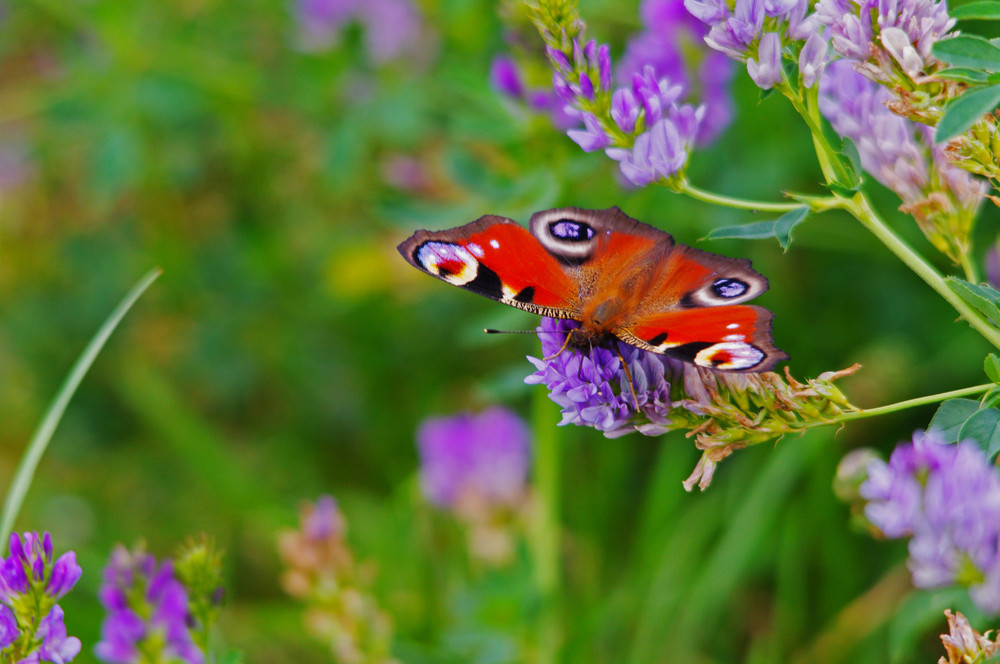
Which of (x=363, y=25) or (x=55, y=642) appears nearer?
(x=55, y=642)

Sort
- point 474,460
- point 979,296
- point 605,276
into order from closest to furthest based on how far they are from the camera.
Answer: point 979,296, point 605,276, point 474,460

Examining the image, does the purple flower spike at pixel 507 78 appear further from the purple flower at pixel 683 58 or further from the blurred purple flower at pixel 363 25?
the blurred purple flower at pixel 363 25

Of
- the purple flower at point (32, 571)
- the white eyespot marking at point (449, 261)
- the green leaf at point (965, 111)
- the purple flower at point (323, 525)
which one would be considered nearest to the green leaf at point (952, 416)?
the green leaf at point (965, 111)

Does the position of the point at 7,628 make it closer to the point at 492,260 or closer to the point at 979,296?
the point at 492,260

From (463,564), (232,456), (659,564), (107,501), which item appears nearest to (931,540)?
(659,564)

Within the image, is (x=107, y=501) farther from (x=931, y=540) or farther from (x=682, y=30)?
(x=931, y=540)

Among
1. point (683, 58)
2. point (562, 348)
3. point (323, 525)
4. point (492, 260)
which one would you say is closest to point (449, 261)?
point (492, 260)

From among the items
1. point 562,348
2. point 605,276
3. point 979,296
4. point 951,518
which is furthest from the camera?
point 605,276
